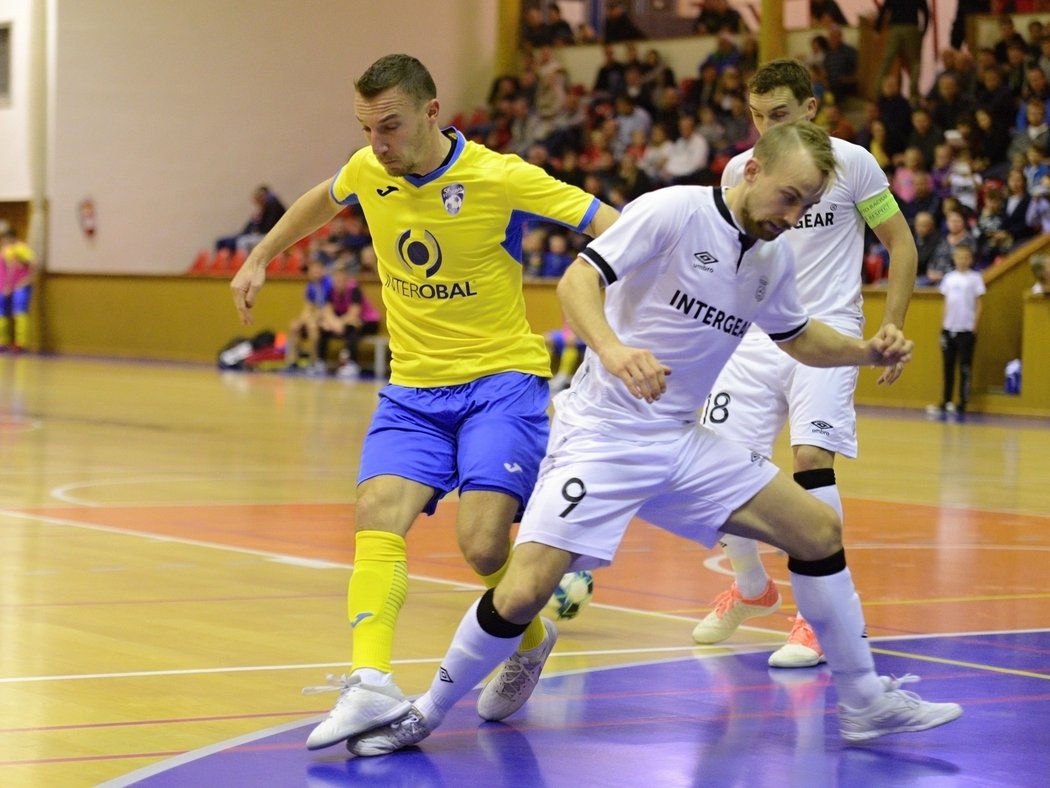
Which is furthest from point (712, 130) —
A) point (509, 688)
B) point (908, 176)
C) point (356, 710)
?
point (356, 710)

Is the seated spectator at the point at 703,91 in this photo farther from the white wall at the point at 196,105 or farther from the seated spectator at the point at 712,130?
the white wall at the point at 196,105

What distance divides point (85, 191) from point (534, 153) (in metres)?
7.91

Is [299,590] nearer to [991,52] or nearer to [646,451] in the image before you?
[646,451]

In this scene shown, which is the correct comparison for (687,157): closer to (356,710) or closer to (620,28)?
(620,28)

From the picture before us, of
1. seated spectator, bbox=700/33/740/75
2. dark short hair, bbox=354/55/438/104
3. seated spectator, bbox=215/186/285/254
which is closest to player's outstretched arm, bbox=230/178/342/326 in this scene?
dark short hair, bbox=354/55/438/104

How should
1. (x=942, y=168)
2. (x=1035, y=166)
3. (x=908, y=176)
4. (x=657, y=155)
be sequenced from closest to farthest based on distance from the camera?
(x=1035, y=166)
(x=908, y=176)
(x=942, y=168)
(x=657, y=155)

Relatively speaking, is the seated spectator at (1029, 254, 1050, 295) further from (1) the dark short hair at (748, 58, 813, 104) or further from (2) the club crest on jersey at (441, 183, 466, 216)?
(2) the club crest on jersey at (441, 183, 466, 216)

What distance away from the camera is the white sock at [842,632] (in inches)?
198

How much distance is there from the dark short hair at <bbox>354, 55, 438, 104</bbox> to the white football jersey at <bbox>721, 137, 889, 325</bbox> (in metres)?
1.65

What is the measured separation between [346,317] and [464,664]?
20500 millimetres

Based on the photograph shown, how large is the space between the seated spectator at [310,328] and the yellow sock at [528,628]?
1981cm

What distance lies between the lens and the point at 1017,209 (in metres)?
20.4

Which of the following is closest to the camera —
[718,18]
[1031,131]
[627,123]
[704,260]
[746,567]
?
[704,260]

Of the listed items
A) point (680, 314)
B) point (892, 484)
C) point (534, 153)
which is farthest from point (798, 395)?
point (534, 153)
